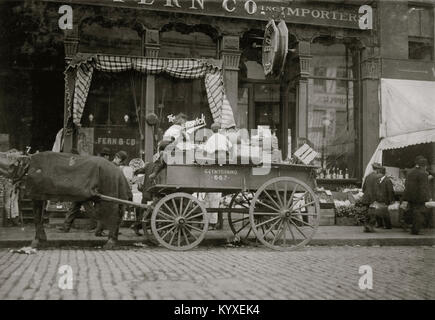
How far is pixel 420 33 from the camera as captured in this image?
14664mm

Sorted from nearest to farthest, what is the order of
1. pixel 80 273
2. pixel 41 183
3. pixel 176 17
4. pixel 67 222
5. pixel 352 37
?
pixel 80 273 → pixel 41 183 → pixel 67 222 → pixel 176 17 → pixel 352 37

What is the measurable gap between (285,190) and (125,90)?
6699mm

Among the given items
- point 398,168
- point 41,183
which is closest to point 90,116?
point 41,183

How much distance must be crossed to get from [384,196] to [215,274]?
7324 millimetres

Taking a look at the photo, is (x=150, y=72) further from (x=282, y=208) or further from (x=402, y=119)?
(x=402, y=119)

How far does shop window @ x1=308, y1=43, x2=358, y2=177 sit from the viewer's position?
46.9 feet

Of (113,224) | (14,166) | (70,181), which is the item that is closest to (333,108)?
(113,224)

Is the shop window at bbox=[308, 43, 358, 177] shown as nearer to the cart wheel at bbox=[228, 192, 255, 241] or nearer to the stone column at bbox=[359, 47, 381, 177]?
the stone column at bbox=[359, 47, 381, 177]

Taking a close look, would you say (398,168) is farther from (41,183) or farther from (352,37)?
(41,183)

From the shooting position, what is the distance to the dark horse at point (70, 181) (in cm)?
781

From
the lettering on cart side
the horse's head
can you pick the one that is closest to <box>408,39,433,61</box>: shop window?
the lettering on cart side

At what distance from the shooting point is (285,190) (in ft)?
27.0

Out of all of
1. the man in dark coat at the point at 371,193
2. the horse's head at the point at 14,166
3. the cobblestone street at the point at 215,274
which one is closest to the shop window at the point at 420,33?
the man in dark coat at the point at 371,193

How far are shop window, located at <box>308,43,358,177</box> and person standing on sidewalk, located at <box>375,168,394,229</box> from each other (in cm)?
236
